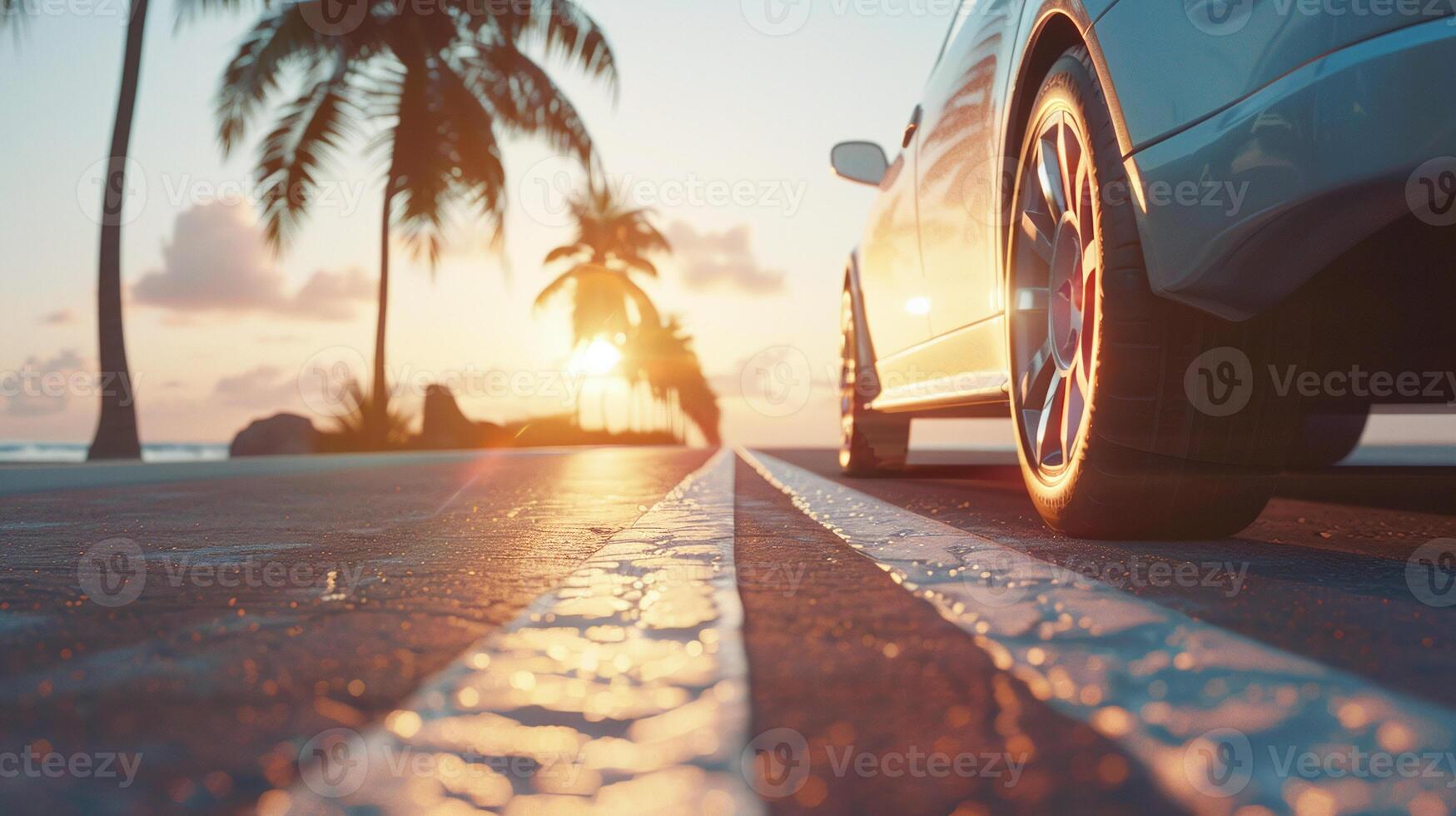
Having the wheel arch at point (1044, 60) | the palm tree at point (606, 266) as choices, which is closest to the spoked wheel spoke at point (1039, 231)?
the wheel arch at point (1044, 60)

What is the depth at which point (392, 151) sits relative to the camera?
19.5 metres

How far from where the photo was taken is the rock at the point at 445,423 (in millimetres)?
21672

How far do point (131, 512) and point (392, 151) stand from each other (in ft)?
53.0

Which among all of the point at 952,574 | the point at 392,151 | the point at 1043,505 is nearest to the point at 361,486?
the point at 1043,505

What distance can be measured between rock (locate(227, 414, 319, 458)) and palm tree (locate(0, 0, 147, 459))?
5.36 meters

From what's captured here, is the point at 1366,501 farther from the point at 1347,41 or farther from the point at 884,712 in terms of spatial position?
the point at 884,712

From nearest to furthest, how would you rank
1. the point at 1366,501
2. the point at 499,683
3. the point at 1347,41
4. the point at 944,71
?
1. the point at 499,683
2. the point at 1347,41
3. the point at 944,71
4. the point at 1366,501

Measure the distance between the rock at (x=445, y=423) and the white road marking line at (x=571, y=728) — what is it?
20.2 meters

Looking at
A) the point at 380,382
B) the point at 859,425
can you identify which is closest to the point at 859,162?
the point at 859,425

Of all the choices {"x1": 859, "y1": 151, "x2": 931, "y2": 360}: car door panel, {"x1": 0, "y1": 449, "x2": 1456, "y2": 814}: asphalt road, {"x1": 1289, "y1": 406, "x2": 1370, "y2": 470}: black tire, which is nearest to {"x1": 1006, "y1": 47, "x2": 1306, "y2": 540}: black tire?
{"x1": 0, "y1": 449, "x2": 1456, "y2": 814}: asphalt road

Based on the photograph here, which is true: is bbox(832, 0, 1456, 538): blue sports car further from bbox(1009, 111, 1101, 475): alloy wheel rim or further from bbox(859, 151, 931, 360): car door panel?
bbox(859, 151, 931, 360): car door panel

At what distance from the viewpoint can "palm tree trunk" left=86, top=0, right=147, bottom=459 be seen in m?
12.3

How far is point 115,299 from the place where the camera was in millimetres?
12461

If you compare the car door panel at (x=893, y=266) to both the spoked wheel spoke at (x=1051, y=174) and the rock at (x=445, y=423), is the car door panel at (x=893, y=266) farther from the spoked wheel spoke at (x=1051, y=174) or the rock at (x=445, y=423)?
the rock at (x=445, y=423)
